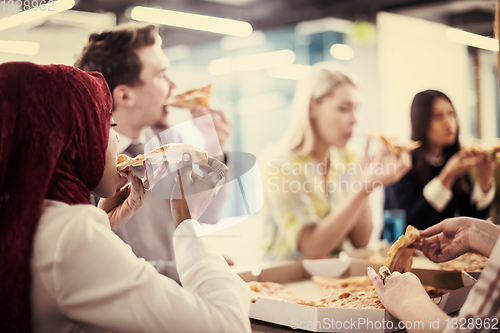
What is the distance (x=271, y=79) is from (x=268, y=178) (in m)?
3.41

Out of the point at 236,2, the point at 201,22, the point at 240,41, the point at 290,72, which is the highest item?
the point at 236,2

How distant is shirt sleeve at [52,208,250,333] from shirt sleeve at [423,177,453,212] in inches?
62.1

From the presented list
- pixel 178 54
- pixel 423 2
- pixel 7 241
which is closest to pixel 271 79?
pixel 178 54

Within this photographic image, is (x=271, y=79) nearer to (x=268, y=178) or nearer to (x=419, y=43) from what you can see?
(x=419, y=43)

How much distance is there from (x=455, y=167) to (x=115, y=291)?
1.83 metres

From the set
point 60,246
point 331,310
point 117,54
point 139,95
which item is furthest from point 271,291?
point 117,54

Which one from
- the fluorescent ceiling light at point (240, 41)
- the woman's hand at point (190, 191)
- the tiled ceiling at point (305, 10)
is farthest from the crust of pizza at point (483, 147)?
the fluorescent ceiling light at point (240, 41)

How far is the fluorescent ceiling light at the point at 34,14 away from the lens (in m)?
1.11

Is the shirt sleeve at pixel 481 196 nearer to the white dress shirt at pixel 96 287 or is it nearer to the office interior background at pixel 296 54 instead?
the office interior background at pixel 296 54

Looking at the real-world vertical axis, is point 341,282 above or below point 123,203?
below

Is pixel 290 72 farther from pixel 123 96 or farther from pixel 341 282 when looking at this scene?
pixel 341 282

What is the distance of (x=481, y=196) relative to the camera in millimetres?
1895

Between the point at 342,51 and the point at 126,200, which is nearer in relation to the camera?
the point at 126,200

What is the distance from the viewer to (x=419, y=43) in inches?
120
